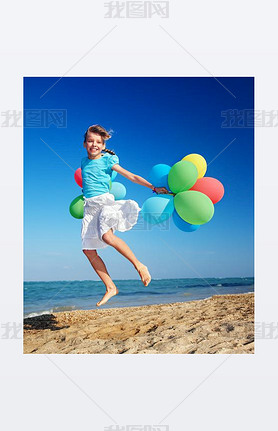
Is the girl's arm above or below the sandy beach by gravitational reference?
above

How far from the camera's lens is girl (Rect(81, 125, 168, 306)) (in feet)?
10.1

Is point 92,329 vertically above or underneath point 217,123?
underneath

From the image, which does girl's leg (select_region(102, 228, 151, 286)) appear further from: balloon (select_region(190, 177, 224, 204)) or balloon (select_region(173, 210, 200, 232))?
balloon (select_region(190, 177, 224, 204))

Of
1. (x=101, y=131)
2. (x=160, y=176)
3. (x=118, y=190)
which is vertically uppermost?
(x=101, y=131)

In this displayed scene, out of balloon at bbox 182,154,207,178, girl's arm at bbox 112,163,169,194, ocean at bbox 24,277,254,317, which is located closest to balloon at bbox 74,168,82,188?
girl's arm at bbox 112,163,169,194

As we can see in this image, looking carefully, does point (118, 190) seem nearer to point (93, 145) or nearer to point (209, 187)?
point (93, 145)

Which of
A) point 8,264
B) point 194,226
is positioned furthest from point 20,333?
point 194,226

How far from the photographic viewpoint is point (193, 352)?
3.32 meters

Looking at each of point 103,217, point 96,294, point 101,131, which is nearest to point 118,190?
point 103,217

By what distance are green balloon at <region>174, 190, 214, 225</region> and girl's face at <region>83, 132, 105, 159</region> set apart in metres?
0.71

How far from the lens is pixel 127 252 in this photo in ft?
9.85

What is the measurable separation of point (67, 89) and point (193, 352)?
8.75 feet

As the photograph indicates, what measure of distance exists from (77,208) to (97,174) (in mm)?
341

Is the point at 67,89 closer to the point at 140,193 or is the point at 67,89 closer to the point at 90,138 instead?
the point at 90,138
